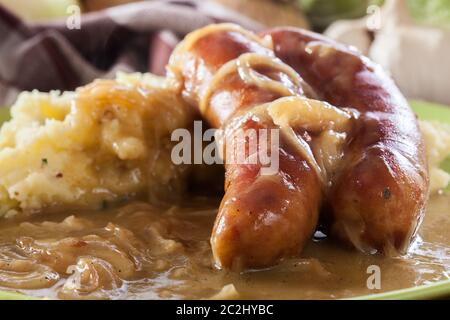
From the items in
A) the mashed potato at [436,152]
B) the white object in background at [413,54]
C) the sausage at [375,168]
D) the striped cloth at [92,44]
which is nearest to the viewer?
the sausage at [375,168]

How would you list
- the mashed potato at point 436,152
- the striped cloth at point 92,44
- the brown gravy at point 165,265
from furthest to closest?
the striped cloth at point 92,44
the mashed potato at point 436,152
the brown gravy at point 165,265

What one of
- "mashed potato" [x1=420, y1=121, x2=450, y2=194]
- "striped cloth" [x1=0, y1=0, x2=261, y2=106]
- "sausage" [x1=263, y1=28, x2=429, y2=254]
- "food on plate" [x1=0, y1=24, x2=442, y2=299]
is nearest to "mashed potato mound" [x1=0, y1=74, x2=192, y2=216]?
"food on plate" [x1=0, y1=24, x2=442, y2=299]

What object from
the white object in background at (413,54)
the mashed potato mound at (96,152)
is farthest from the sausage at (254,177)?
the white object in background at (413,54)

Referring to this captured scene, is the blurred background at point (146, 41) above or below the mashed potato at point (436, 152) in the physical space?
above

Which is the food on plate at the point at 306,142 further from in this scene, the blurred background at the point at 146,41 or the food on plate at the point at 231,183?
the blurred background at the point at 146,41

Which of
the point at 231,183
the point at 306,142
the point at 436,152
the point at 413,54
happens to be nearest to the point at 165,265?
the point at 231,183

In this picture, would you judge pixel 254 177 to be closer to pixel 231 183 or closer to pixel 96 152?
pixel 231 183

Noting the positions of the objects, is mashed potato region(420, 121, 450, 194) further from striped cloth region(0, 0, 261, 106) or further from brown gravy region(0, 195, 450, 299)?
striped cloth region(0, 0, 261, 106)
